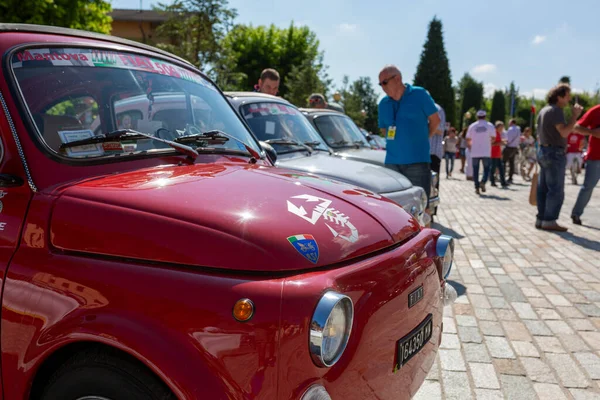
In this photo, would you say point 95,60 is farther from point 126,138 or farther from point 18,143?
point 18,143

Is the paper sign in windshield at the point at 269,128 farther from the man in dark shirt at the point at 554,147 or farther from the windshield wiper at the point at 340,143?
the man in dark shirt at the point at 554,147

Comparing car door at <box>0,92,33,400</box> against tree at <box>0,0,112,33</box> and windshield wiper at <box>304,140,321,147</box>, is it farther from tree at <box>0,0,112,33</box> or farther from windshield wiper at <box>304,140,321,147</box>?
tree at <box>0,0,112,33</box>

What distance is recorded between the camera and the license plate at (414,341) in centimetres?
215

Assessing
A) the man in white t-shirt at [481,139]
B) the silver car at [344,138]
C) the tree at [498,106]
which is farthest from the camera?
the tree at [498,106]

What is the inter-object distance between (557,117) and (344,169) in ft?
14.6

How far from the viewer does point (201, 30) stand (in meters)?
15.5

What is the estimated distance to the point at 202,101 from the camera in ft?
10.9

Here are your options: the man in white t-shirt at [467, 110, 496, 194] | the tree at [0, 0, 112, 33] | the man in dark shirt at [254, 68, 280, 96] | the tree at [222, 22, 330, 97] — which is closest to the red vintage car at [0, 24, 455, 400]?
the man in dark shirt at [254, 68, 280, 96]

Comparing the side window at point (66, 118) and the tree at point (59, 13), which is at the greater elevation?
the tree at point (59, 13)

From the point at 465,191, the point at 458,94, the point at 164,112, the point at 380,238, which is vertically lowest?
the point at 465,191

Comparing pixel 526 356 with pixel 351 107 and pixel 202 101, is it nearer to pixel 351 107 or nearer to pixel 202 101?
pixel 202 101

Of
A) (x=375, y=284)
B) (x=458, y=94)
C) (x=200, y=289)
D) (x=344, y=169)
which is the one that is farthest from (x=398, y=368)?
(x=458, y=94)

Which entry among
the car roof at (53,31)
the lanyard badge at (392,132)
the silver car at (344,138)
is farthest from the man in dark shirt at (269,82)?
the car roof at (53,31)

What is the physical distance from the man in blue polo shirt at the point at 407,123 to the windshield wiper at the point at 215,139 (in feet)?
11.0
